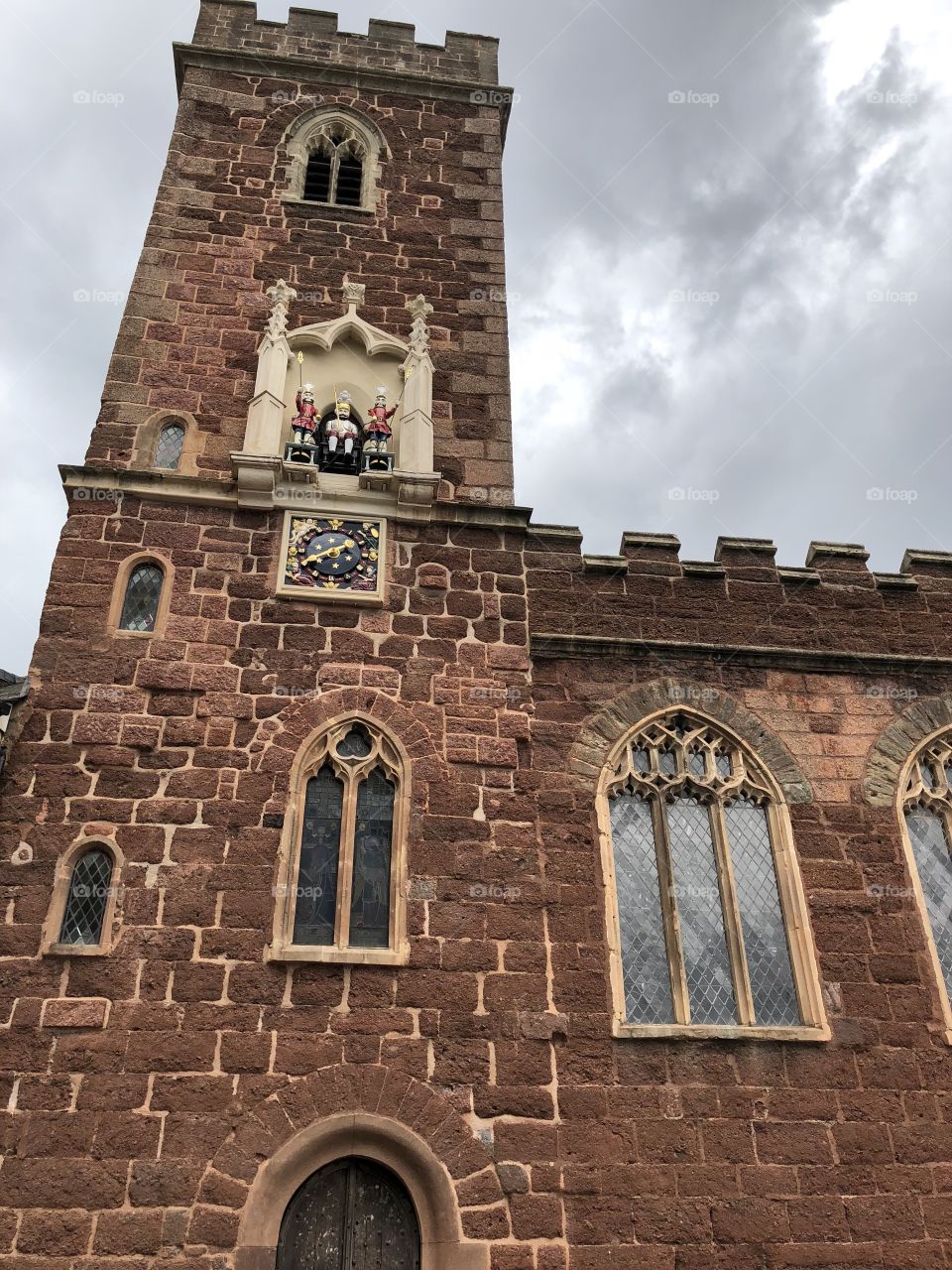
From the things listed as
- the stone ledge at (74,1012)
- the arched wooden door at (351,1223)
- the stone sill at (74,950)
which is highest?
the stone sill at (74,950)

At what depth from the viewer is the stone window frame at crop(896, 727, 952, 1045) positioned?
905cm

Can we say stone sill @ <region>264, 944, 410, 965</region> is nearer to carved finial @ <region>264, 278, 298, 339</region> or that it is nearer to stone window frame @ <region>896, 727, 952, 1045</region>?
stone window frame @ <region>896, 727, 952, 1045</region>

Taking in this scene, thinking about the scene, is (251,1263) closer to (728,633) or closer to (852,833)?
(852,833)

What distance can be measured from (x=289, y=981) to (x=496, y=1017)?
66.4 inches

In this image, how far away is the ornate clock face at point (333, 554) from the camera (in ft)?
32.5

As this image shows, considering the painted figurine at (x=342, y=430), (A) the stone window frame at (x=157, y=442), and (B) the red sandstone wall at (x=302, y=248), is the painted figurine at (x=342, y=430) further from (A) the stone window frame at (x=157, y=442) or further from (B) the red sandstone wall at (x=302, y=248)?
(A) the stone window frame at (x=157, y=442)

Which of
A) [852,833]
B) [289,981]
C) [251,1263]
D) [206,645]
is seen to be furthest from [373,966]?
[852,833]

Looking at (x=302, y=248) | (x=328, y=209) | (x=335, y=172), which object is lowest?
(x=302, y=248)

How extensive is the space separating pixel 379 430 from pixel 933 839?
7100 millimetres

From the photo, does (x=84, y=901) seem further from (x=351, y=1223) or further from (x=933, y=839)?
(x=933, y=839)

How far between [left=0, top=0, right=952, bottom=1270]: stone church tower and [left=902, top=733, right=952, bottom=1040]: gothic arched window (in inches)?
1.3

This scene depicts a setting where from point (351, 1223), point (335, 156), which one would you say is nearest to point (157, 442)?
point (335, 156)

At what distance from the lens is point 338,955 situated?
8.07 meters

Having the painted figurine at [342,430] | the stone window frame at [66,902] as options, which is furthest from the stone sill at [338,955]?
the painted figurine at [342,430]
